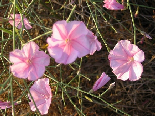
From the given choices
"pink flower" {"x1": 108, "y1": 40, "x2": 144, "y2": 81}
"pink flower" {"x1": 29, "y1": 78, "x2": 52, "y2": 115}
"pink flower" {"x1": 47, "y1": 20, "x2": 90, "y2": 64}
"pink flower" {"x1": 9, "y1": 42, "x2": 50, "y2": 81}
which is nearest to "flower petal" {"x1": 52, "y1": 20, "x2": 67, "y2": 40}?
"pink flower" {"x1": 47, "y1": 20, "x2": 90, "y2": 64}

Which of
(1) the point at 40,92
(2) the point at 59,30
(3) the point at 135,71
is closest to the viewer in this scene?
(2) the point at 59,30

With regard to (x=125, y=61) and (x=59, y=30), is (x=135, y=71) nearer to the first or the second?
(x=125, y=61)

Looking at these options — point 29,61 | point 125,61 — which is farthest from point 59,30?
point 125,61

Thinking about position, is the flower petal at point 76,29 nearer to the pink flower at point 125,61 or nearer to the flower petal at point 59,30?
the flower petal at point 59,30

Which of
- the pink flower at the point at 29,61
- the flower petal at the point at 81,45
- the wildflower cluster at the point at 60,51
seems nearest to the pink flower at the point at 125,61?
the wildflower cluster at the point at 60,51

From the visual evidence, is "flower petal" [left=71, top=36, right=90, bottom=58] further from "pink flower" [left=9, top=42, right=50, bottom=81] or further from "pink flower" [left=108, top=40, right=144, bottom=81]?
"pink flower" [left=108, top=40, right=144, bottom=81]
